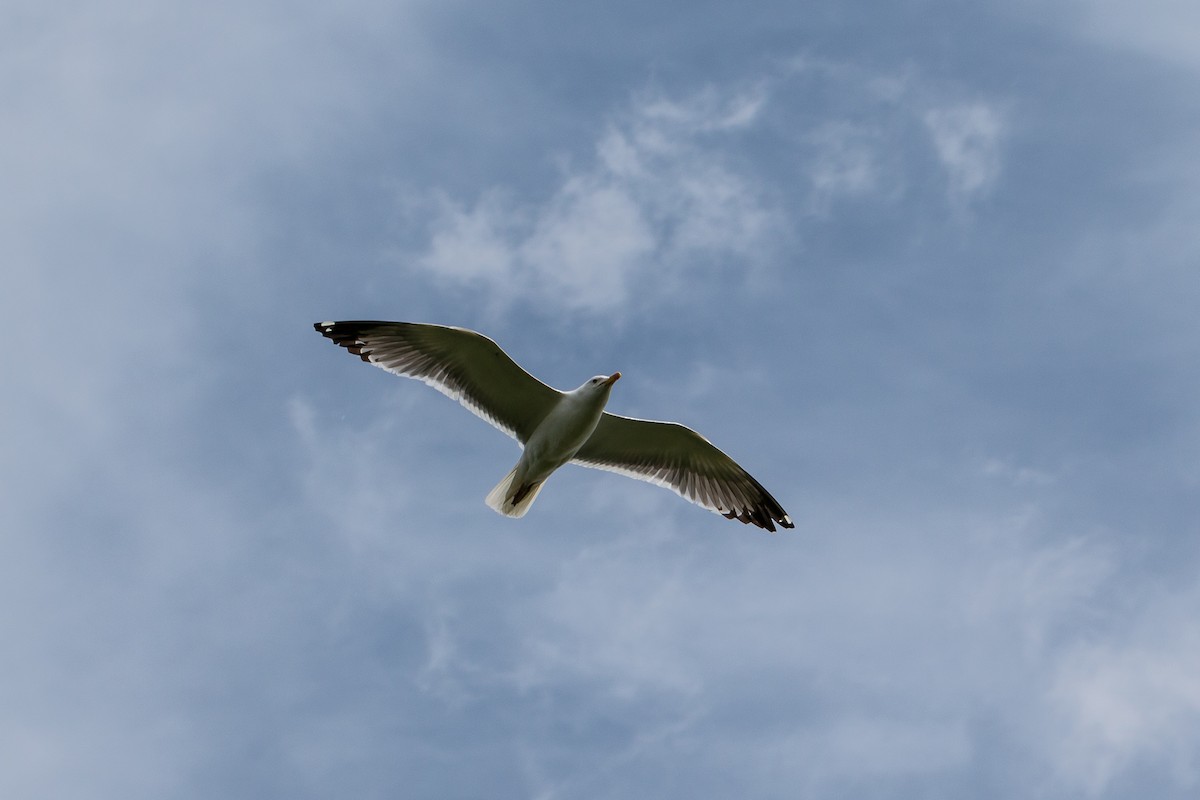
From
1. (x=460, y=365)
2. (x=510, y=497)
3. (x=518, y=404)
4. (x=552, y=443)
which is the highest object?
(x=460, y=365)

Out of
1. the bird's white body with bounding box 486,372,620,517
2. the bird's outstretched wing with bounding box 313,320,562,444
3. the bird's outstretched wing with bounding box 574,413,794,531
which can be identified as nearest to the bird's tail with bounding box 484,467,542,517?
the bird's white body with bounding box 486,372,620,517

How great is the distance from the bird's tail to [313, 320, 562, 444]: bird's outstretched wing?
475mm

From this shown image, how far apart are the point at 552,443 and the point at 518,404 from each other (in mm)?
693

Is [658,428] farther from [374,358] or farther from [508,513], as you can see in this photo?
[374,358]

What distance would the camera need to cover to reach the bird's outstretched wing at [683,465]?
14.9 metres

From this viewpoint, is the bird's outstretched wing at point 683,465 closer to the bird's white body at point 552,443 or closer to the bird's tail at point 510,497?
the bird's white body at point 552,443

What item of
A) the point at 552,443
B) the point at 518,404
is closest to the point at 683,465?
the point at 552,443

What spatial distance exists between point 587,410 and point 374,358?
2351mm

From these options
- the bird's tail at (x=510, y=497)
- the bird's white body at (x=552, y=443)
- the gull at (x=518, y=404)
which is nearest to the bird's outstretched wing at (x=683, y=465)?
the gull at (x=518, y=404)

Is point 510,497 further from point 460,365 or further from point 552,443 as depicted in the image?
point 460,365

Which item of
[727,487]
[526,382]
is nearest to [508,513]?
[526,382]

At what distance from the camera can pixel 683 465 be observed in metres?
15.5

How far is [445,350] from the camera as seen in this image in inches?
556

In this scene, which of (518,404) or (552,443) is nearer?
(552,443)
